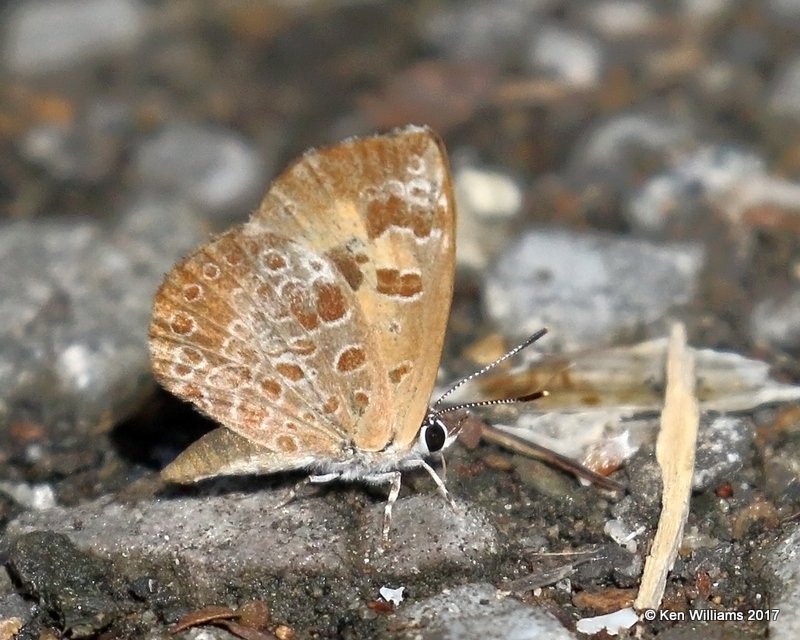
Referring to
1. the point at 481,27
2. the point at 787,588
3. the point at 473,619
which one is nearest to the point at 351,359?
the point at 473,619

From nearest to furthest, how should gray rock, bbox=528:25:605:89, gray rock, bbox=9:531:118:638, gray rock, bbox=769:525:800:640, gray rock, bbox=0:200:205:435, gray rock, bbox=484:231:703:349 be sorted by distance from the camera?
gray rock, bbox=769:525:800:640
gray rock, bbox=9:531:118:638
gray rock, bbox=0:200:205:435
gray rock, bbox=484:231:703:349
gray rock, bbox=528:25:605:89

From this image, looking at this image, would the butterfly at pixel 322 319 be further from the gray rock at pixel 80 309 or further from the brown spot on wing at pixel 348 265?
the gray rock at pixel 80 309

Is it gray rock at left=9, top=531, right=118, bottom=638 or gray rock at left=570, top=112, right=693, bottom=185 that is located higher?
gray rock at left=570, top=112, right=693, bottom=185

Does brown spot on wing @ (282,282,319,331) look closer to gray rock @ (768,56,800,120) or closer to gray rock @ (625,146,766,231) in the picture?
gray rock @ (625,146,766,231)

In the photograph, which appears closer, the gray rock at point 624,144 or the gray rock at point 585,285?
the gray rock at point 585,285

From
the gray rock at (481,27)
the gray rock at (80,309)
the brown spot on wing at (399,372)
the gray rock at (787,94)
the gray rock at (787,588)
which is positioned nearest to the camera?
the gray rock at (787,588)

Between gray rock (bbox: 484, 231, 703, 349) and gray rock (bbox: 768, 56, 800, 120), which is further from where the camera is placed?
gray rock (bbox: 768, 56, 800, 120)

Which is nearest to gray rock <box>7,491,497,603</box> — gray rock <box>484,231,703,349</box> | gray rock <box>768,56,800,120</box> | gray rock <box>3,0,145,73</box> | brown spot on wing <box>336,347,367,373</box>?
brown spot on wing <box>336,347,367,373</box>

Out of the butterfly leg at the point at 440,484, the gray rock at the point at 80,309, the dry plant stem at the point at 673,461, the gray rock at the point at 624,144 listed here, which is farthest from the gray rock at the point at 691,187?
the gray rock at the point at 80,309
